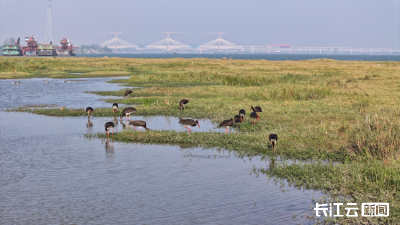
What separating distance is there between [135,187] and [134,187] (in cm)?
2

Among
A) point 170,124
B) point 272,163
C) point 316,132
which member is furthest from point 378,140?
point 170,124

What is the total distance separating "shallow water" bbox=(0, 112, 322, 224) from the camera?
8914 millimetres

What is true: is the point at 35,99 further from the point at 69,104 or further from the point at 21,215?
the point at 21,215

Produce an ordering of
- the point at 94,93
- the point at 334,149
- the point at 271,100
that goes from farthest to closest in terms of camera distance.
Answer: the point at 94,93, the point at 271,100, the point at 334,149

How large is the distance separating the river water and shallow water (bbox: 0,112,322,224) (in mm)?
20

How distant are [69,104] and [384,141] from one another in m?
20.7

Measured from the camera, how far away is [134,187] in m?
10.8

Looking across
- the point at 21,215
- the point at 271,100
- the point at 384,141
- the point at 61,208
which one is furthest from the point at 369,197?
the point at 271,100

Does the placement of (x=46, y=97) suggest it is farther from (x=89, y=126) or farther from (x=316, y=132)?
(x=316, y=132)

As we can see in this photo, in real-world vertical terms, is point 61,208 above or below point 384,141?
below

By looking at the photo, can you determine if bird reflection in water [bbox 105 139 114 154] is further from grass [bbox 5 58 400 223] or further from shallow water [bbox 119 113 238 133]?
shallow water [bbox 119 113 238 133]

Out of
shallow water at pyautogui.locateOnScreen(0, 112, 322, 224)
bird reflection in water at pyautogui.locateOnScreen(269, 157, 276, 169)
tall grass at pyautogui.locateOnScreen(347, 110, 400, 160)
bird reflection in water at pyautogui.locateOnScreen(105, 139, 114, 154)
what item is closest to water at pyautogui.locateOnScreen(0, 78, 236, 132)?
bird reflection in water at pyautogui.locateOnScreen(105, 139, 114, 154)

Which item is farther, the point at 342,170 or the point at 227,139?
the point at 227,139

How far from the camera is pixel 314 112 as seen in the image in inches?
811
